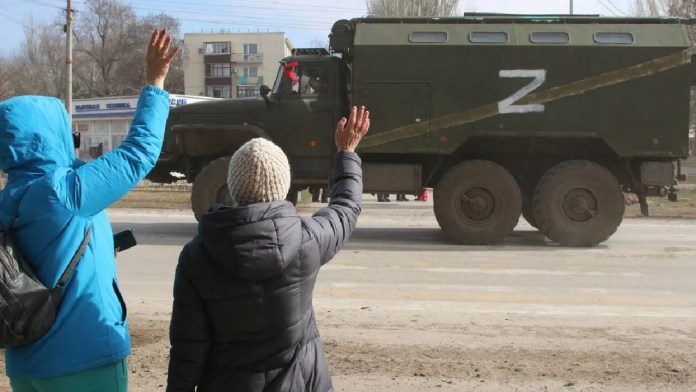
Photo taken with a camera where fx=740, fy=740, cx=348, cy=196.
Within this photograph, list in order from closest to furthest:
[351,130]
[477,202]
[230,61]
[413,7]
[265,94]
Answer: [351,130] → [477,202] → [265,94] → [413,7] → [230,61]

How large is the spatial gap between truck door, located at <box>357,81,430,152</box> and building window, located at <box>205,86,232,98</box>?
89019 millimetres

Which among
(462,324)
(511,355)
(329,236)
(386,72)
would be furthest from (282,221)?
(386,72)

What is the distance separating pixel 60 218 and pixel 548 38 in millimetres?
10250

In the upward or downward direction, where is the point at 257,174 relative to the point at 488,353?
upward

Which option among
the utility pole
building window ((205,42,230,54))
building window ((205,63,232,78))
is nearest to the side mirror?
the utility pole

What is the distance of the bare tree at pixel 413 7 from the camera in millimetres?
44438

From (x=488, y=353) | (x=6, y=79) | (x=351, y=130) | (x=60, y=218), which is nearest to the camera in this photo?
(x=60, y=218)

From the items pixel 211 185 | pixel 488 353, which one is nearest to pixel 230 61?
pixel 211 185

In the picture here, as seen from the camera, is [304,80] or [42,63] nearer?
[304,80]

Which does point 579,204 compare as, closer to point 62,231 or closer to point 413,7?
point 62,231

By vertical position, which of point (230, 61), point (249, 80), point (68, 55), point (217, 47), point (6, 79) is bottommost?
point (68, 55)

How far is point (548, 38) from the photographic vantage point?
11586 mm

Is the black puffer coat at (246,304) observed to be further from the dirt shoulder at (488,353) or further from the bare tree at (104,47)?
the bare tree at (104,47)

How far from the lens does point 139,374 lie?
5.03 meters
